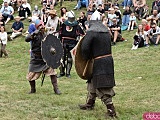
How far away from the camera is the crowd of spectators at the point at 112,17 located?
14.7 meters

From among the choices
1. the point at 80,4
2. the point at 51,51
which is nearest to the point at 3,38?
the point at 80,4

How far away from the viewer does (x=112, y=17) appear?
56.0 ft

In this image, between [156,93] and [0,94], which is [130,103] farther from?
[0,94]

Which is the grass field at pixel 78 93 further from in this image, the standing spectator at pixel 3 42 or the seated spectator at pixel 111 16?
the seated spectator at pixel 111 16

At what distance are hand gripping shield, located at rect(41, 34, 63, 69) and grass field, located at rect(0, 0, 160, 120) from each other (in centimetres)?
71

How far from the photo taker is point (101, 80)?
611cm

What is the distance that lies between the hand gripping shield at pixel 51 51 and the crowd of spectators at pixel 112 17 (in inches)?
135

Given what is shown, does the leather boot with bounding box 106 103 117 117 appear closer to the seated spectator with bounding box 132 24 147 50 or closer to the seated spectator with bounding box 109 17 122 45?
the seated spectator with bounding box 132 24 147 50

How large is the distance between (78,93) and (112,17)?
30.0 ft

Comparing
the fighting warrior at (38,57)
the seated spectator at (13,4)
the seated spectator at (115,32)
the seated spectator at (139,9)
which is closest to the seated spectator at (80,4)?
the seated spectator at (139,9)

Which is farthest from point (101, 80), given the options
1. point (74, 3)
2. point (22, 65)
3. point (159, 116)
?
point (74, 3)

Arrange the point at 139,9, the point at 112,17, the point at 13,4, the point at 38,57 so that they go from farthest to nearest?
1. the point at 13,4
2. the point at 139,9
3. the point at 112,17
4. the point at 38,57

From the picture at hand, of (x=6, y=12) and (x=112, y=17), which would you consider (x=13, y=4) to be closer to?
(x=6, y=12)

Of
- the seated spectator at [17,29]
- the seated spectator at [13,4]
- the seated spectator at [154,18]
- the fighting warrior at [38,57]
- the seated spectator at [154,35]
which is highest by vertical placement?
the fighting warrior at [38,57]
